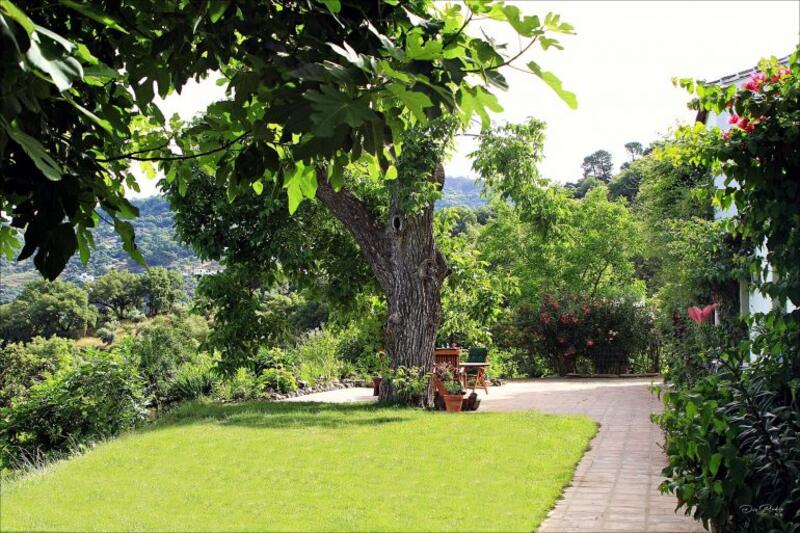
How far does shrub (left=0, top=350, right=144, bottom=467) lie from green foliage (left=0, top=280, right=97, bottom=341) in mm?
42725

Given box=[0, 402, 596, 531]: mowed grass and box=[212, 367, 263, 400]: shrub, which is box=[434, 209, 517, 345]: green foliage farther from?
box=[212, 367, 263, 400]: shrub

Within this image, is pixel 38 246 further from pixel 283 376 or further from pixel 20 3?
pixel 283 376

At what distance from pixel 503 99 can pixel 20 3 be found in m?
1.34

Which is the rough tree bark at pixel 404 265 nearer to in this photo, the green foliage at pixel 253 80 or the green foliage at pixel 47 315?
the green foliage at pixel 253 80

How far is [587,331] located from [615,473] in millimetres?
12570

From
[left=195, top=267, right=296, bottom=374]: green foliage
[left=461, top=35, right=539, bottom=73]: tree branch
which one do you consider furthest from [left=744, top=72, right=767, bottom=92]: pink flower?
[left=195, top=267, right=296, bottom=374]: green foliage

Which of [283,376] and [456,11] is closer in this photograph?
[456,11]

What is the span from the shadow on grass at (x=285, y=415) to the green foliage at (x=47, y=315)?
136ft

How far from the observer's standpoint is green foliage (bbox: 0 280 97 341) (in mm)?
49844

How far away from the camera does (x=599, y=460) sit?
7.47 m

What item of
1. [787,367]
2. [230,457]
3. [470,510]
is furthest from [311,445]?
[787,367]

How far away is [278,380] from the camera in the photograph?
14.8 metres

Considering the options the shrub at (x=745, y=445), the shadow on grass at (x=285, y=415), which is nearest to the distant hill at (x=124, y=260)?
the shadow on grass at (x=285, y=415)

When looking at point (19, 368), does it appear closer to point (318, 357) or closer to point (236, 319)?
point (318, 357)
